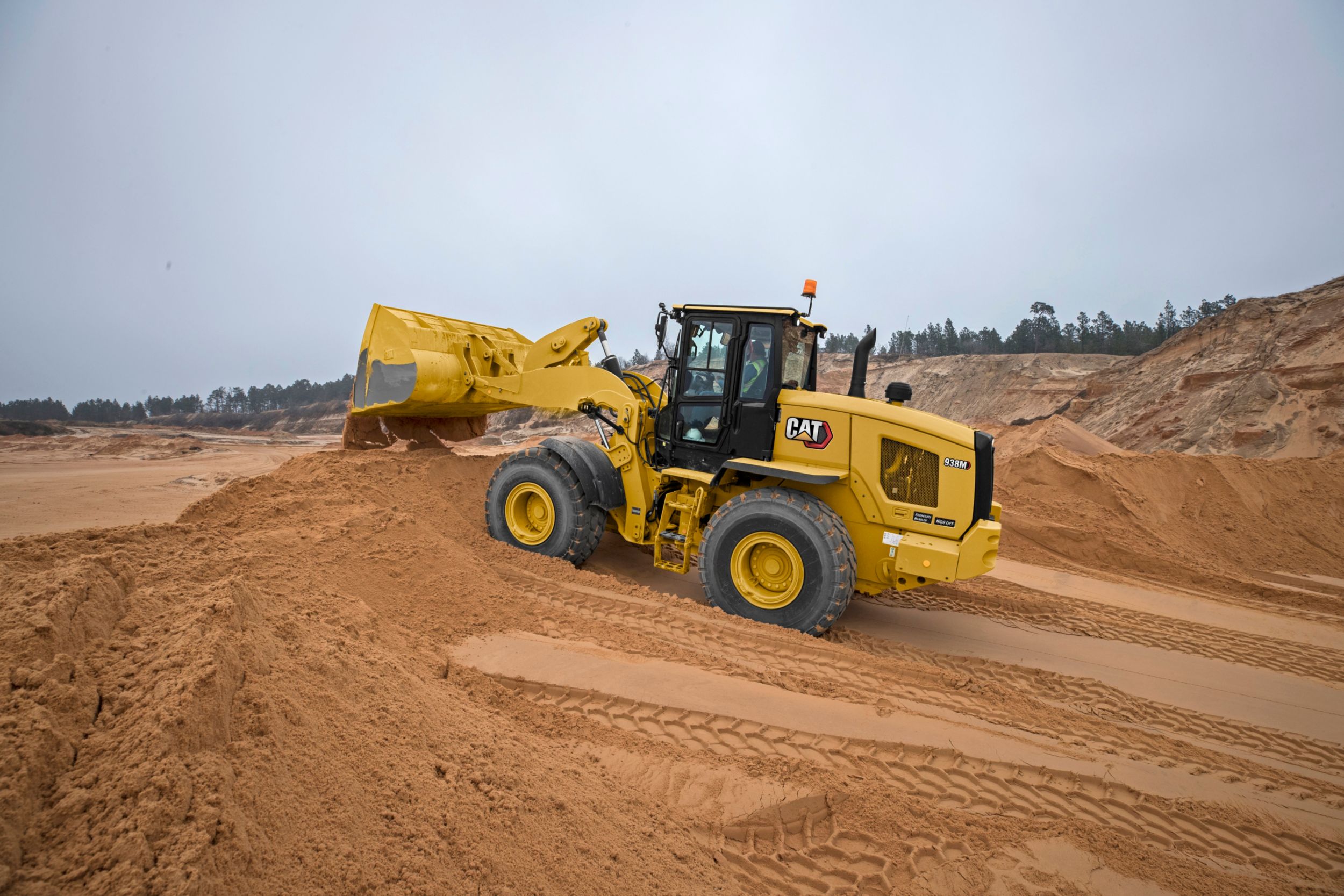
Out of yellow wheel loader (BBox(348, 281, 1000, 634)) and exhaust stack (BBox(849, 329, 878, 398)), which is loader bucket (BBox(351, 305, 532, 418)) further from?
exhaust stack (BBox(849, 329, 878, 398))

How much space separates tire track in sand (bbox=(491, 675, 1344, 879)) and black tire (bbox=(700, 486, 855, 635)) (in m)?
1.44

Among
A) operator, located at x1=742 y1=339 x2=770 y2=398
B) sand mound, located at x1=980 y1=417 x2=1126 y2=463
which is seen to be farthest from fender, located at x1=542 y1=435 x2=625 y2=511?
sand mound, located at x1=980 y1=417 x2=1126 y2=463

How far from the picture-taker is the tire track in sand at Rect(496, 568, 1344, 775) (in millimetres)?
3924

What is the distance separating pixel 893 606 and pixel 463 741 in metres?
4.34

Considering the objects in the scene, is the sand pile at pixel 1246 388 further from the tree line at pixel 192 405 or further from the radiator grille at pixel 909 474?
the tree line at pixel 192 405

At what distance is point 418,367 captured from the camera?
6.72 meters

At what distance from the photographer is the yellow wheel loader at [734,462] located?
490cm

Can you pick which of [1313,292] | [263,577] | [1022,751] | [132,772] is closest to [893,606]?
[1022,751]

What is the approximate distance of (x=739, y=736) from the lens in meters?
3.44

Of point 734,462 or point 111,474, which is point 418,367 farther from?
point 111,474

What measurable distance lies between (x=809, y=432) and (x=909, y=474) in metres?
0.82

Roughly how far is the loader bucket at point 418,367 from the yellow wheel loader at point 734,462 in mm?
20

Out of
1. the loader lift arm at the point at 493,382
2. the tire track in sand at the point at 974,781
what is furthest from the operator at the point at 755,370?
the tire track in sand at the point at 974,781

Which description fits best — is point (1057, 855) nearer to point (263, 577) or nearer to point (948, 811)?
point (948, 811)
